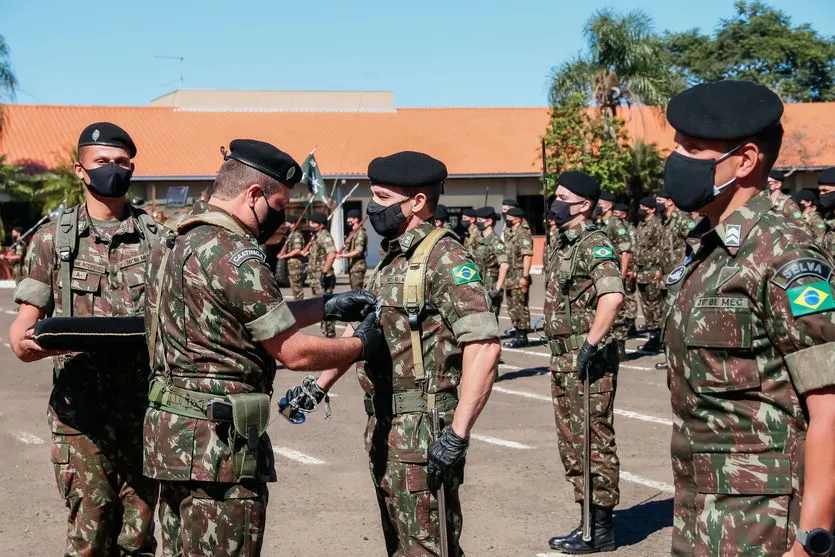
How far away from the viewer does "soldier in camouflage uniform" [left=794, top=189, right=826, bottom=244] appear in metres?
14.0

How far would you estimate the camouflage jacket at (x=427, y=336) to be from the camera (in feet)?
14.5

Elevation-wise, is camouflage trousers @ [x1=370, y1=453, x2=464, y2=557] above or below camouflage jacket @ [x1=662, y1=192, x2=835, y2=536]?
below

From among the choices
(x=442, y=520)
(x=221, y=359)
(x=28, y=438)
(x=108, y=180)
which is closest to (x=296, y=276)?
(x=28, y=438)

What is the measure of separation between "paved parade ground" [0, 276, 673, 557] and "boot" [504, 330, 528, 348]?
4.56 metres

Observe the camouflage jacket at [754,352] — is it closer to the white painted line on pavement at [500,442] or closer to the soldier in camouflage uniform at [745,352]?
the soldier in camouflage uniform at [745,352]

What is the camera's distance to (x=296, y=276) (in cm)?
2144

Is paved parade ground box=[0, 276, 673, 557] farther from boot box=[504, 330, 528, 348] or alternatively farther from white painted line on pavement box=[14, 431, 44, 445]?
boot box=[504, 330, 528, 348]

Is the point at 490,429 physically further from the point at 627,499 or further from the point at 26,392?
the point at 26,392

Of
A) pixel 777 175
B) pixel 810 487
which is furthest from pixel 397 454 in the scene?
pixel 777 175

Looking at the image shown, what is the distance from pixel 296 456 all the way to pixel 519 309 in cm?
837

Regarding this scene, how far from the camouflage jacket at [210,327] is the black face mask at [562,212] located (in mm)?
3382

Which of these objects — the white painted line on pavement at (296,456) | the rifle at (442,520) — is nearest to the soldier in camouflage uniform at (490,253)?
the white painted line on pavement at (296,456)

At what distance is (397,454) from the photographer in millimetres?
4438

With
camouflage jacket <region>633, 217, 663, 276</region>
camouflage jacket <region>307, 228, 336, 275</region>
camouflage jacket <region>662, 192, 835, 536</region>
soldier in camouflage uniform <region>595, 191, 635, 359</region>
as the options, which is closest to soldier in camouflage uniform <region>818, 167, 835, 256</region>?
camouflage jacket <region>633, 217, 663, 276</region>
